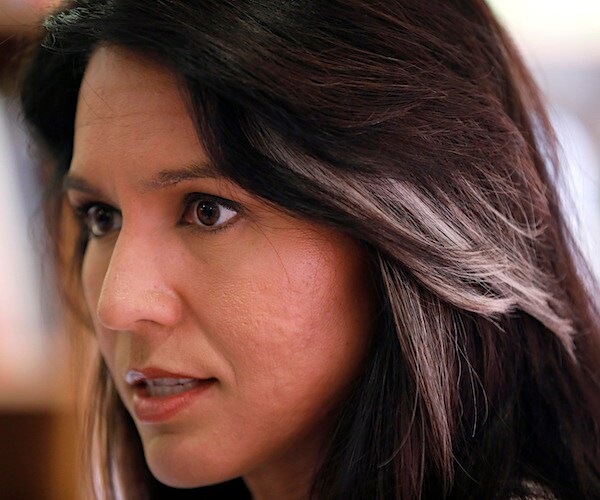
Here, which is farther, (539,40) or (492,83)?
(539,40)

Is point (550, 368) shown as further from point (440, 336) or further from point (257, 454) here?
point (257, 454)

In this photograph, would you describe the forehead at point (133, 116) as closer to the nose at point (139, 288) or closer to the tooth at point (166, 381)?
the nose at point (139, 288)

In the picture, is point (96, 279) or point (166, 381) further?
point (96, 279)

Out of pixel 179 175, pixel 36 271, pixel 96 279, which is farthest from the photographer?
pixel 36 271

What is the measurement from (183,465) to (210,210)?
33cm

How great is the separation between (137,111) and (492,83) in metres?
0.48

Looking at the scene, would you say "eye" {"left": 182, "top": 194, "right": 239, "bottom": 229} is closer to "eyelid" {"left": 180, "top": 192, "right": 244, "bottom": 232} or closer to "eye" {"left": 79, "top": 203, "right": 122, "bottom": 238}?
"eyelid" {"left": 180, "top": 192, "right": 244, "bottom": 232}

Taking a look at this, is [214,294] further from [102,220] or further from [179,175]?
[102,220]

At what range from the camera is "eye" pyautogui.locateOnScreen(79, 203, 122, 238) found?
3.82 ft

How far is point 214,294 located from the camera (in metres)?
0.99

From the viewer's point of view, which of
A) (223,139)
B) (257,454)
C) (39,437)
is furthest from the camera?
(39,437)

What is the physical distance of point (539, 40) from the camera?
2533 mm

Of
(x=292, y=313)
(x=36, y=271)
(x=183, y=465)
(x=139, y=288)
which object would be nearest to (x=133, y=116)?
(x=139, y=288)

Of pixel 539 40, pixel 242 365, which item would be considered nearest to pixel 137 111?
pixel 242 365
